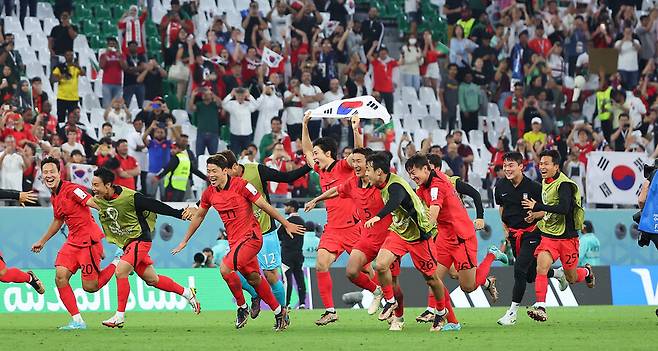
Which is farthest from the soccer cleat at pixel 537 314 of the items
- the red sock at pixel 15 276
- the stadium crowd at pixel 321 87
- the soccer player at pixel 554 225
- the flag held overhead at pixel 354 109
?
the stadium crowd at pixel 321 87

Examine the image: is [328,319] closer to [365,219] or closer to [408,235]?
[365,219]

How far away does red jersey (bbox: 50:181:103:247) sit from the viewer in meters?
18.6

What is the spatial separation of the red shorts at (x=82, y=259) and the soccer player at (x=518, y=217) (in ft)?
18.5

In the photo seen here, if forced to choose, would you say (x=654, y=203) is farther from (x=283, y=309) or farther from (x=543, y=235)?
(x=283, y=309)

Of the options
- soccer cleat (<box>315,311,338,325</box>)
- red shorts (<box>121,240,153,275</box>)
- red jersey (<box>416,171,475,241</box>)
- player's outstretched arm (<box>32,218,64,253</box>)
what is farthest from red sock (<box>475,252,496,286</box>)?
player's outstretched arm (<box>32,218,64,253</box>)

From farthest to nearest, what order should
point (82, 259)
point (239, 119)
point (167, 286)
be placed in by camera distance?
point (239, 119), point (167, 286), point (82, 259)

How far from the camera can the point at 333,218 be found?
19.2 metres

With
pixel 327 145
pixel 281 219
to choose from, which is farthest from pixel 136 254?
pixel 327 145

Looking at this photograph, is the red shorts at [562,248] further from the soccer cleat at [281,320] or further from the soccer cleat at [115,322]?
the soccer cleat at [115,322]

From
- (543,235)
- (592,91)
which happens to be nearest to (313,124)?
(592,91)

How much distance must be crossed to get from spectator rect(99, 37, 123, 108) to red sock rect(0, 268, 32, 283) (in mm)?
12153

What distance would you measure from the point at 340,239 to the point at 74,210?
356 centimetres

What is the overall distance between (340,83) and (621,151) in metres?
6.85

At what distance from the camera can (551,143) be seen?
3328 cm
